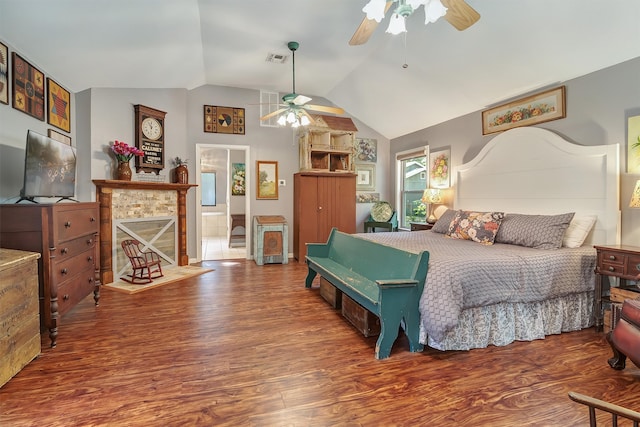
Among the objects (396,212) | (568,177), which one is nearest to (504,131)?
(568,177)

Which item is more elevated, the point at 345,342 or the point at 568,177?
the point at 568,177

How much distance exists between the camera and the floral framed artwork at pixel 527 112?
11.2ft

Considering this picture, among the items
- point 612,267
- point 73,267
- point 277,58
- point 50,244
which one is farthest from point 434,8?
point 73,267

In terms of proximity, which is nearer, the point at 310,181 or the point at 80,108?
the point at 80,108

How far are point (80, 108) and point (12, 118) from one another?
1479 mm

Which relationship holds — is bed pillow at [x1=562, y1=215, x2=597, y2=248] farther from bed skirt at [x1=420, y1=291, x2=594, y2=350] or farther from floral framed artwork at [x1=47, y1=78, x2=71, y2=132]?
floral framed artwork at [x1=47, y1=78, x2=71, y2=132]

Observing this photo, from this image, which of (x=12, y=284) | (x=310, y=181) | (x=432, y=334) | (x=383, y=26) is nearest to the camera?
(x=12, y=284)

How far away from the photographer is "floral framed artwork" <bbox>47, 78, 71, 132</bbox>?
3291 millimetres

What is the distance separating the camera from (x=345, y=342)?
2496 millimetres

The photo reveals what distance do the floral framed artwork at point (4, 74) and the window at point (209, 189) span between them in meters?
6.70

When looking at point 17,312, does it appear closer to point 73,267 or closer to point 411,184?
point 73,267

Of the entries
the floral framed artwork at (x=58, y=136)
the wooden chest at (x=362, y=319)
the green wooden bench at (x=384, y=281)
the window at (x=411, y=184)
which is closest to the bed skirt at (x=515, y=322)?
the green wooden bench at (x=384, y=281)

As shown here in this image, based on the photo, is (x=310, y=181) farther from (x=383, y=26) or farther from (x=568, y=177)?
(x=568, y=177)

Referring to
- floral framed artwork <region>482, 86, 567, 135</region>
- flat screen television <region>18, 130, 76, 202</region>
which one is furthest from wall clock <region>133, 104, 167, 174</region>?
floral framed artwork <region>482, 86, 567, 135</region>
